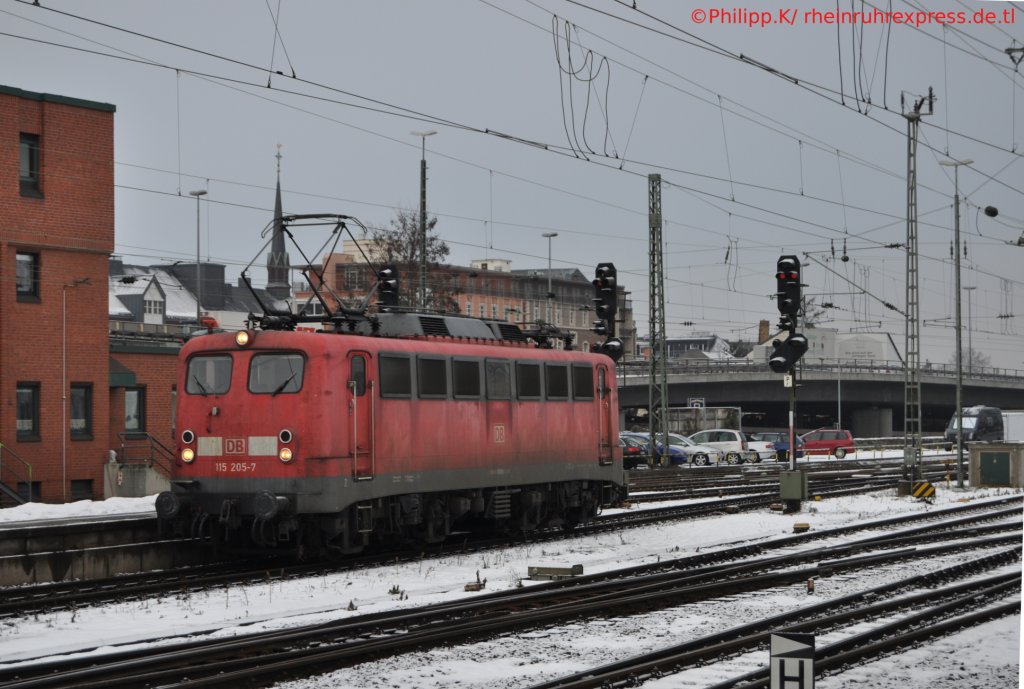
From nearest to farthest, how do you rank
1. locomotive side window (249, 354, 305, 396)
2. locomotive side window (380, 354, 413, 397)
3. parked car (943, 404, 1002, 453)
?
locomotive side window (249, 354, 305, 396)
locomotive side window (380, 354, 413, 397)
parked car (943, 404, 1002, 453)

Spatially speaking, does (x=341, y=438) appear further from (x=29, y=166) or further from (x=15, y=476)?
(x=29, y=166)

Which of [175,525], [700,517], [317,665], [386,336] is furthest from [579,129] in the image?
[317,665]

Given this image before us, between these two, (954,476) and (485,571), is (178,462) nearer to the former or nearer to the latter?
(485,571)

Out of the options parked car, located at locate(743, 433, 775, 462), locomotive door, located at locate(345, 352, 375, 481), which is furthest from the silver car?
locomotive door, located at locate(345, 352, 375, 481)

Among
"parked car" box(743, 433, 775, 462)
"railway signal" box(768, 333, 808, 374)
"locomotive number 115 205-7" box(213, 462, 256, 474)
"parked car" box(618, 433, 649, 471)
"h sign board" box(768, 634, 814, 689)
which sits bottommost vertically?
"parked car" box(743, 433, 775, 462)

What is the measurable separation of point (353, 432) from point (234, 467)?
5.57 ft

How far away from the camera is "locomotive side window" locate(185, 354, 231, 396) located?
64.4 feet

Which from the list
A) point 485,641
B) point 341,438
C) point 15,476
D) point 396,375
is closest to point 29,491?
point 15,476

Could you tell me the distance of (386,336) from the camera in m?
20.8

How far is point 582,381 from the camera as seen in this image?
2519cm

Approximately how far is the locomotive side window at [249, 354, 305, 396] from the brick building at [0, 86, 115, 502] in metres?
15.9

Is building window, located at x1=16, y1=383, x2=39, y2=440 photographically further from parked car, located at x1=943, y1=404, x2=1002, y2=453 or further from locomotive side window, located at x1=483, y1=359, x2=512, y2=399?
parked car, located at x1=943, y1=404, x2=1002, y2=453

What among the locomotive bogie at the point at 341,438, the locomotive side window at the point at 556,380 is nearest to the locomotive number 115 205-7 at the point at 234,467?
the locomotive bogie at the point at 341,438

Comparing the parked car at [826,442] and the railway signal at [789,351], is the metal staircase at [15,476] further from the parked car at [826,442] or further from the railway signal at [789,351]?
the parked car at [826,442]
